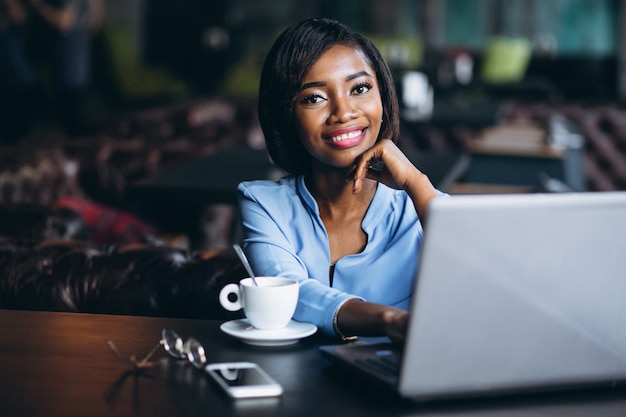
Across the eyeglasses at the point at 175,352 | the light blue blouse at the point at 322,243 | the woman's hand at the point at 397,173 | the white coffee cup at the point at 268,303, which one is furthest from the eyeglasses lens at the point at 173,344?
the woman's hand at the point at 397,173

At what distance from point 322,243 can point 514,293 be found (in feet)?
1.80

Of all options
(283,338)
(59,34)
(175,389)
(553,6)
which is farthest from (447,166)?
(553,6)

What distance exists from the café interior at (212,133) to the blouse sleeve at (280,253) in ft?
0.89

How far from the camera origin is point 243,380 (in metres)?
1.01

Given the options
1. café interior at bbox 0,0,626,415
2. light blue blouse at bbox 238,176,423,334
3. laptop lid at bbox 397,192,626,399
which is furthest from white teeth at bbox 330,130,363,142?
laptop lid at bbox 397,192,626,399

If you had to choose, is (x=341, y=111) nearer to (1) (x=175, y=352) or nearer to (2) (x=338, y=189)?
(2) (x=338, y=189)

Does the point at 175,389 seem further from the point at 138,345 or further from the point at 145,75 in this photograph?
the point at 145,75

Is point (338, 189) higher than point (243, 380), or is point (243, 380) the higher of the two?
point (338, 189)

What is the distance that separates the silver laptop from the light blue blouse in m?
0.43

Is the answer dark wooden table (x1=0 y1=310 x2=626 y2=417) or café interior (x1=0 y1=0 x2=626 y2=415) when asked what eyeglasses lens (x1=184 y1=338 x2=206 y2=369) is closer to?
dark wooden table (x1=0 y1=310 x2=626 y2=417)

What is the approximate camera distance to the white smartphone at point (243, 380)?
37.8 inches

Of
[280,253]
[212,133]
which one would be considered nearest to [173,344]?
[280,253]

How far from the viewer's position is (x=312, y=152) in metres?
1.41

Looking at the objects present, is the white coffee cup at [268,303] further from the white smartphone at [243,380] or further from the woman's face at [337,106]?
the woman's face at [337,106]
